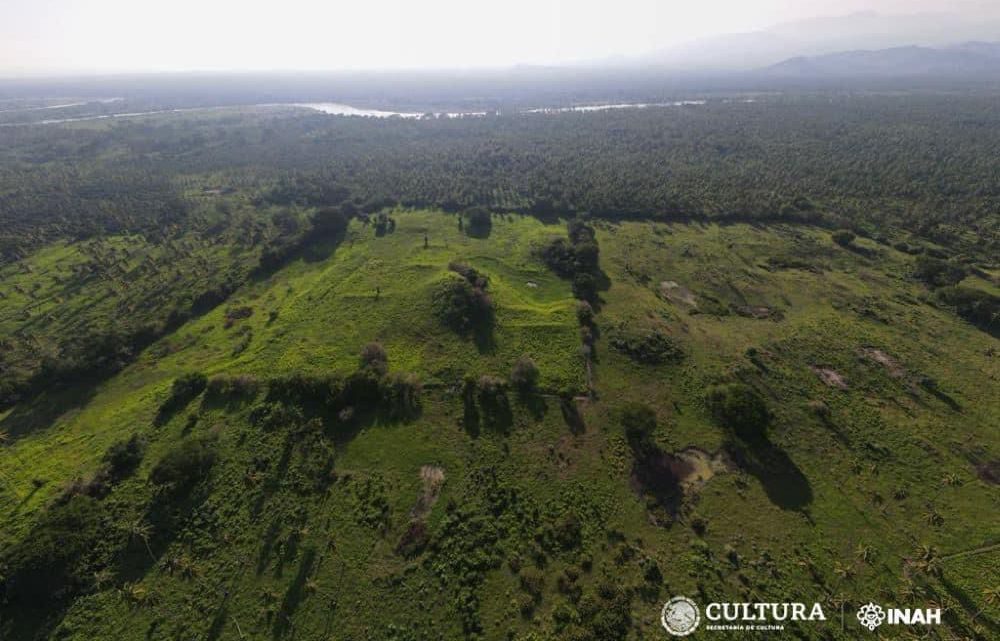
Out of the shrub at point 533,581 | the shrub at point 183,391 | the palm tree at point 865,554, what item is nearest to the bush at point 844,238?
the palm tree at point 865,554

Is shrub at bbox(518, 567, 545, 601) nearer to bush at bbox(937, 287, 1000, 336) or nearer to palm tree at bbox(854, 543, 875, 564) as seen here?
palm tree at bbox(854, 543, 875, 564)

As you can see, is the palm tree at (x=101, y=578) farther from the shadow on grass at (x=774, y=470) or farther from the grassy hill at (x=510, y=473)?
the shadow on grass at (x=774, y=470)

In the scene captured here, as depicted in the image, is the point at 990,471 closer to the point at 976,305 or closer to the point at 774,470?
the point at 774,470

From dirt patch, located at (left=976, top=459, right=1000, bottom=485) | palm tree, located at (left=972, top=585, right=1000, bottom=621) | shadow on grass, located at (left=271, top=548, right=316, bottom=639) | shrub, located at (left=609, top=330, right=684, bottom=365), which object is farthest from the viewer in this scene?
shrub, located at (left=609, top=330, right=684, bottom=365)

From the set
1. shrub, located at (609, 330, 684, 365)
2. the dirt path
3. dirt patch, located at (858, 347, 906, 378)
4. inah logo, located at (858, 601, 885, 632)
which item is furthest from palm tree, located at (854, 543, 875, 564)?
dirt patch, located at (858, 347, 906, 378)

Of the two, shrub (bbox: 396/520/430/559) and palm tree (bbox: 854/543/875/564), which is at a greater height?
palm tree (bbox: 854/543/875/564)

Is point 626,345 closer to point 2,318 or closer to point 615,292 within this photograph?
point 615,292

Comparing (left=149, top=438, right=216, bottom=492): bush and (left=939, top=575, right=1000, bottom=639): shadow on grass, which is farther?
(left=149, top=438, right=216, bottom=492): bush
